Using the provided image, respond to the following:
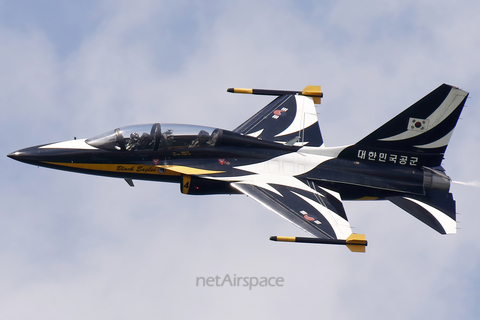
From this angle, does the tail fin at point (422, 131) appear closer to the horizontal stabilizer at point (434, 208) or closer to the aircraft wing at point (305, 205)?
the horizontal stabilizer at point (434, 208)

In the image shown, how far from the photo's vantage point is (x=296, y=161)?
2973 centimetres

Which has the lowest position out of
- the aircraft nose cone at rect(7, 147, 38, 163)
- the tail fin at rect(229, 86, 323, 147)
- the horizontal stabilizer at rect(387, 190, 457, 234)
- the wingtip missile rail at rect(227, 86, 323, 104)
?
the horizontal stabilizer at rect(387, 190, 457, 234)

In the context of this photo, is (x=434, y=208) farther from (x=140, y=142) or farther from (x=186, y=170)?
(x=140, y=142)

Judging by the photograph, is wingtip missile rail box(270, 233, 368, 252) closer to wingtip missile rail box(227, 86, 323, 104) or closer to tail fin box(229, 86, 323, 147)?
tail fin box(229, 86, 323, 147)

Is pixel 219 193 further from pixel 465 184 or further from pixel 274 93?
pixel 465 184

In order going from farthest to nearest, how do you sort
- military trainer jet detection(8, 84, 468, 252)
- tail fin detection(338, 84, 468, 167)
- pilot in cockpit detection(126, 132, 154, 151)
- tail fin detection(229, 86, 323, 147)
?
1. tail fin detection(229, 86, 323, 147)
2. tail fin detection(338, 84, 468, 167)
3. pilot in cockpit detection(126, 132, 154, 151)
4. military trainer jet detection(8, 84, 468, 252)

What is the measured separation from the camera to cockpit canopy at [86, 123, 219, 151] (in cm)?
2917

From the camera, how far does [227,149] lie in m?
29.6

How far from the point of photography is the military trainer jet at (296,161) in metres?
28.9

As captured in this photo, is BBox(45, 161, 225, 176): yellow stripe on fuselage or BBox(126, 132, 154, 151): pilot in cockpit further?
BBox(126, 132, 154, 151): pilot in cockpit

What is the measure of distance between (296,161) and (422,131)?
4629 millimetres

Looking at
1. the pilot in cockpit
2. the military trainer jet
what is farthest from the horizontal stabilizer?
the pilot in cockpit

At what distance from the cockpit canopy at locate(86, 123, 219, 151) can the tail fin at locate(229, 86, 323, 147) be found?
288cm

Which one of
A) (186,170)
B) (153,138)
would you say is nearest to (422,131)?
(186,170)
